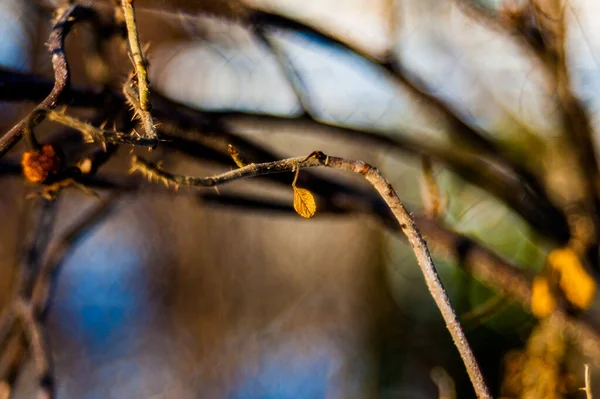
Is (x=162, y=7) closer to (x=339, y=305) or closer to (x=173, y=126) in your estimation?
(x=173, y=126)

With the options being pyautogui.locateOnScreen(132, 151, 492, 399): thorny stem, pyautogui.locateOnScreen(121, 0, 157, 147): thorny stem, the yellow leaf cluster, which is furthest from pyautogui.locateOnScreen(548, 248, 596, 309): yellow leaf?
pyautogui.locateOnScreen(121, 0, 157, 147): thorny stem

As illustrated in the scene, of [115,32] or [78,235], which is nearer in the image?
[115,32]

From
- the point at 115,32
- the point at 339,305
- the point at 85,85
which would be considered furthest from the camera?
the point at 339,305

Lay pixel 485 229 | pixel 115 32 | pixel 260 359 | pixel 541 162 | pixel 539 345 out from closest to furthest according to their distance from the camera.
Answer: pixel 115 32, pixel 539 345, pixel 541 162, pixel 485 229, pixel 260 359

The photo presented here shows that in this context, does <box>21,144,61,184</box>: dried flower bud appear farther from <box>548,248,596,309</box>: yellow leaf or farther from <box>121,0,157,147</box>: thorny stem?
<box>548,248,596,309</box>: yellow leaf

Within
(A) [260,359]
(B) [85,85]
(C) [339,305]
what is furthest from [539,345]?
(C) [339,305]

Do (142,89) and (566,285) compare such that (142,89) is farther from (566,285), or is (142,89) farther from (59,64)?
(566,285)

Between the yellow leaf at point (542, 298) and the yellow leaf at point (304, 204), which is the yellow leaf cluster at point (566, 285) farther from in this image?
the yellow leaf at point (304, 204)
